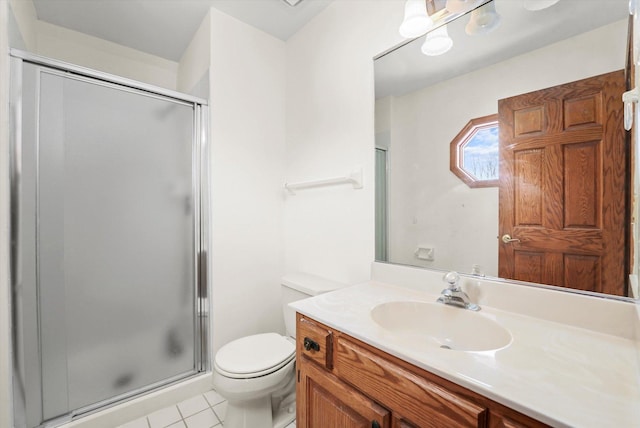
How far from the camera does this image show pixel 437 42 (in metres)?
1.21

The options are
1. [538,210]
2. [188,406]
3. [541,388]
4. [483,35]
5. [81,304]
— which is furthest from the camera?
[188,406]

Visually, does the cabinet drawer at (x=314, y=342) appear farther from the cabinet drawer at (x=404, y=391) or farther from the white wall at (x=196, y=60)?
the white wall at (x=196, y=60)

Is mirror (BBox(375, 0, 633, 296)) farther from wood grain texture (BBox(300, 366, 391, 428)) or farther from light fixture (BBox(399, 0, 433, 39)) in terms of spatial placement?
wood grain texture (BBox(300, 366, 391, 428))

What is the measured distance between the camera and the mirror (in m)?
0.84

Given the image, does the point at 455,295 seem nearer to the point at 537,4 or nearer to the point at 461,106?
the point at 461,106

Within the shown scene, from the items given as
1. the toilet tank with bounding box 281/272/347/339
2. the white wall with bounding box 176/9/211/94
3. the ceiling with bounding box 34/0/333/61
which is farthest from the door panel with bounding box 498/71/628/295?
the white wall with bounding box 176/9/211/94

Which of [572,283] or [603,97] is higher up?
[603,97]

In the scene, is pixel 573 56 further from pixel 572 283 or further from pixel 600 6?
pixel 572 283

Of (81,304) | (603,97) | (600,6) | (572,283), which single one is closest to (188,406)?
(81,304)

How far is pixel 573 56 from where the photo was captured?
859mm

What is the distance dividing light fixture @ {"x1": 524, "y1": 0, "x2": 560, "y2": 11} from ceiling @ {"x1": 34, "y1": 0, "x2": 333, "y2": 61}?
3.64ft

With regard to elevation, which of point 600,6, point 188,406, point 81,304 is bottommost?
point 188,406

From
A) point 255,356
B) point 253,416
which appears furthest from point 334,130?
point 253,416

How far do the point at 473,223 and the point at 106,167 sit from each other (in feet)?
6.03
